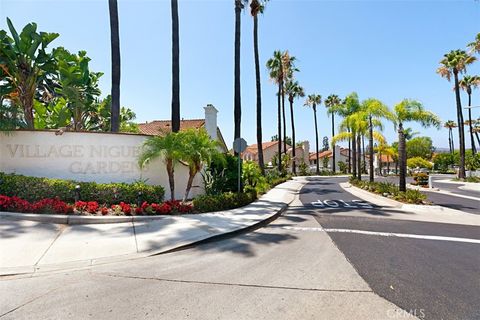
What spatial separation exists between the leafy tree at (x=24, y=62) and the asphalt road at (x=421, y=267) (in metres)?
13.0

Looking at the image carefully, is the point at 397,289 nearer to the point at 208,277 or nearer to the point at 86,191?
the point at 208,277

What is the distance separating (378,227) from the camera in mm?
8164

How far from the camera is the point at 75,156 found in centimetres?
991

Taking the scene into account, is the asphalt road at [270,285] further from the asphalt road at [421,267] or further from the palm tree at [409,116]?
the palm tree at [409,116]

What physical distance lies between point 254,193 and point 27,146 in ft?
31.5

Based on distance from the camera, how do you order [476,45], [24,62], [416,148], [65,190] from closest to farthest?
1. [65,190]
2. [24,62]
3. [476,45]
4. [416,148]

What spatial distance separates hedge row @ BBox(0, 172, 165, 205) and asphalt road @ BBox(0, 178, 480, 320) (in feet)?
Answer: 14.0

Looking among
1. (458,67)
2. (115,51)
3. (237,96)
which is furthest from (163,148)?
(458,67)

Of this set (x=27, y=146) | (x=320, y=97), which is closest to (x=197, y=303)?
(x=27, y=146)

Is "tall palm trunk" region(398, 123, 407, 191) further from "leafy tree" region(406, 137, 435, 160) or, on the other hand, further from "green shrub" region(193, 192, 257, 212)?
"leafy tree" region(406, 137, 435, 160)

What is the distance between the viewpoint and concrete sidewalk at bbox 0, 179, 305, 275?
4.95 meters

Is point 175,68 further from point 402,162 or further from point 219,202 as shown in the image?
point 402,162

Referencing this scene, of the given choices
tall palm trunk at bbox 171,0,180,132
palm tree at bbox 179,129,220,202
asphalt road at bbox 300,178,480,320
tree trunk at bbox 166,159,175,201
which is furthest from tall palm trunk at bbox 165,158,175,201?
asphalt road at bbox 300,178,480,320

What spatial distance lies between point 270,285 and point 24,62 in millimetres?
14194
